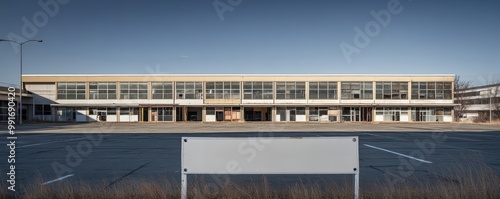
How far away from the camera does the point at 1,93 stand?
44.8 metres

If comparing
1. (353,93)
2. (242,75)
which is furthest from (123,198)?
(353,93)

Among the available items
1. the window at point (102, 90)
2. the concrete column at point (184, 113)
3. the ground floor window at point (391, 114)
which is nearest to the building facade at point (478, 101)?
the ground floor window at point (391, 114)

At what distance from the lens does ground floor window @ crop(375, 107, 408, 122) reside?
54219mm

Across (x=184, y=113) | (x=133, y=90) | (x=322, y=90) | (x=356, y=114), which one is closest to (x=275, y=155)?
(x=322, y=90)

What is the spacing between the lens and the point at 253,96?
5422cm

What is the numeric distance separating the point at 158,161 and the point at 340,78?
47.9m

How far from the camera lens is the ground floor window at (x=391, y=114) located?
54219 mm

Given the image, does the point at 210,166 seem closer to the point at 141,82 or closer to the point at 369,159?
the point at 369,159

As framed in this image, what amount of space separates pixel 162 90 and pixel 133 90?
4.89 m

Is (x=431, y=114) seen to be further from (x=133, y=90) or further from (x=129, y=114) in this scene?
(x=129, y=114)

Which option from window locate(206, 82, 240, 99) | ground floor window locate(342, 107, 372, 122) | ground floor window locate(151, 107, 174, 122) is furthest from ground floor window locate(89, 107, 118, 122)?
ground floor window locate(342, 107, 372, 122)

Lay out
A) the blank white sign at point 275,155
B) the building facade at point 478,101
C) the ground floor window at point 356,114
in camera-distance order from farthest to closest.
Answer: the building facade at point 478,101
the ground floor window at point 356,114
the blank white sign at point 275,155

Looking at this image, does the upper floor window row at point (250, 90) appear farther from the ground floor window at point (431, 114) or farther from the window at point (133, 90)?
the ground floor window at point (431, 114)

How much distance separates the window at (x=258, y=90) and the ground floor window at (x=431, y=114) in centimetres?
2491
